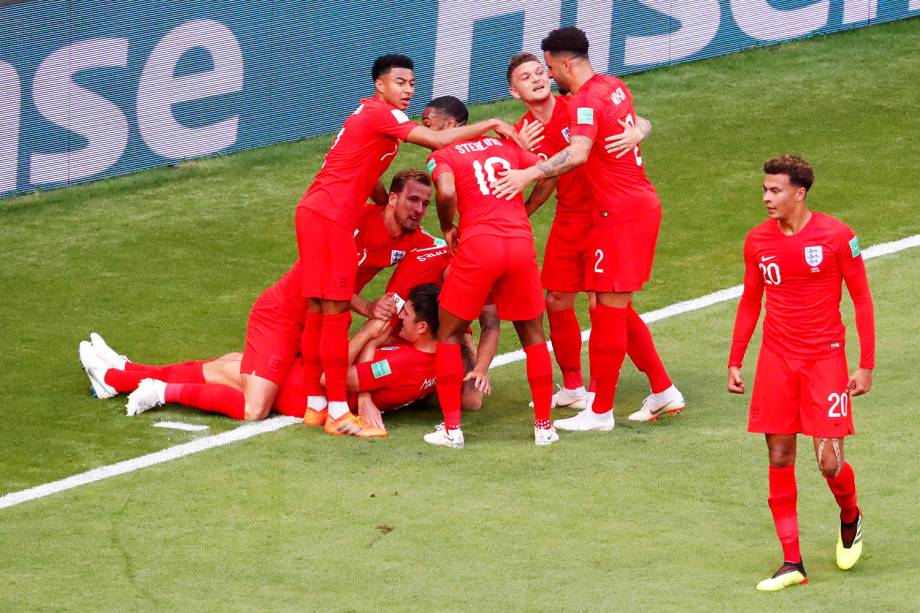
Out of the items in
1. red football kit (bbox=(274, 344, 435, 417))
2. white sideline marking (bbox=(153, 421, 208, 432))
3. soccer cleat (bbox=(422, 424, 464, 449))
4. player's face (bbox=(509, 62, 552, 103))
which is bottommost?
white sideline marking (bbox=(153, 421, 208, 432))

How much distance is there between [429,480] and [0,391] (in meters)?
3.32

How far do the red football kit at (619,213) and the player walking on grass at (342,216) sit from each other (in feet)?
2.15

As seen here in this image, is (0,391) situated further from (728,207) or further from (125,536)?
(728,207)

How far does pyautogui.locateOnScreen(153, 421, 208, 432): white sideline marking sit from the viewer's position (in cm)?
1034

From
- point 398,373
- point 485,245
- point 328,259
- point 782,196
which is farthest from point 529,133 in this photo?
point 782,196

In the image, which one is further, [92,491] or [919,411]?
[919,411]

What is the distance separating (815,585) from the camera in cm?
768

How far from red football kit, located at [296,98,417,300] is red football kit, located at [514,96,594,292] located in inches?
35.2

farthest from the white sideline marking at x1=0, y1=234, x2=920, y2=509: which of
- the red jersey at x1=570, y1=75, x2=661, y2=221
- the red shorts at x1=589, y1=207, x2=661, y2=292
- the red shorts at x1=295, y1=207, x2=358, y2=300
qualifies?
the red jersey at x1=570, y1=75, x2=661, y2=221

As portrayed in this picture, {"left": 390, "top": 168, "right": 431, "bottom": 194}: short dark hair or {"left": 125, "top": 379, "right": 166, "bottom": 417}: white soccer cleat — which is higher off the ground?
{"left": 390, "top": 168, "right": 431, "bottom": 194}: short dark hair

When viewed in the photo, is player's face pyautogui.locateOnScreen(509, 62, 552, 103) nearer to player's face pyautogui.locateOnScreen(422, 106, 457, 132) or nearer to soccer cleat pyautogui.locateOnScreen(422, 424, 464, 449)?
player's face pyautogui.locateOnScreen(422, 106, 457, 132)

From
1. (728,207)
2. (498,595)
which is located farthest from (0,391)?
(728,207)

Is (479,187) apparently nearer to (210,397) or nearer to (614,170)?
(614,170)

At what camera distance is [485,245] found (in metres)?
9.59
